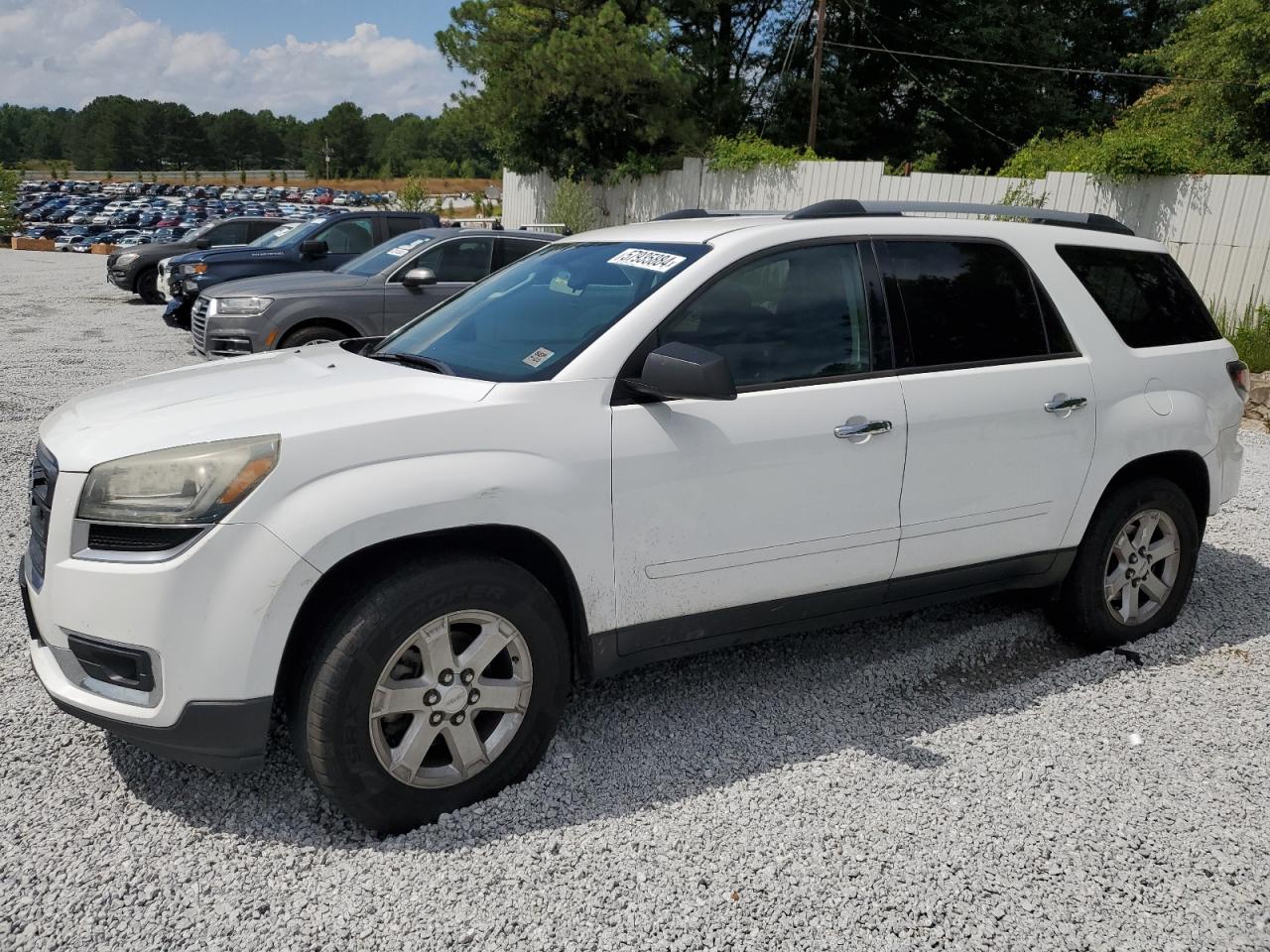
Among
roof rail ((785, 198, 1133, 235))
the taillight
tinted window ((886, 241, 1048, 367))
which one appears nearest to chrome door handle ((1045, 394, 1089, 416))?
tinted window ((886, 241, 1048, 367))

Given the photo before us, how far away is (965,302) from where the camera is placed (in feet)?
12.6

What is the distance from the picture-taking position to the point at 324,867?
2818 mm

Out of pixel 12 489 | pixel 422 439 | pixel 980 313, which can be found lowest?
pixel 12 489

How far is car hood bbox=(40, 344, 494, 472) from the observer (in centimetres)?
279

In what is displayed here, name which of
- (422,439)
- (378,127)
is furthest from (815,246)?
(378,127)

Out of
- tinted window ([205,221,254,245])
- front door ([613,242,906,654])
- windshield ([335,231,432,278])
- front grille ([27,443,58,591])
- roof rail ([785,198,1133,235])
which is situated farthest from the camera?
tinted window ([205,221,254,245])

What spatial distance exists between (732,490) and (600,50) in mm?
22048

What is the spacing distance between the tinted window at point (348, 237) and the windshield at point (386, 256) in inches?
123

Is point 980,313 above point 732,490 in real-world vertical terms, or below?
above

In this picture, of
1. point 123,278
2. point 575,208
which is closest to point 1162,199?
point 575,208

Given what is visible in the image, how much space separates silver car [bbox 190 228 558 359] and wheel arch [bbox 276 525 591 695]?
18.0 feet

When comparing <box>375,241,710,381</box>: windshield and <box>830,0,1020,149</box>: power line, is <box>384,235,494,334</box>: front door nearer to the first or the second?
<box>375,241,710,381</box>: windshield

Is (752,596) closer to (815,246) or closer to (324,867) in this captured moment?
(815,246)

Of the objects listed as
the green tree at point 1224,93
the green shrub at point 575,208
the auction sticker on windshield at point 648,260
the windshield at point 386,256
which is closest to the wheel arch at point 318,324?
the windshield at point 386,256
